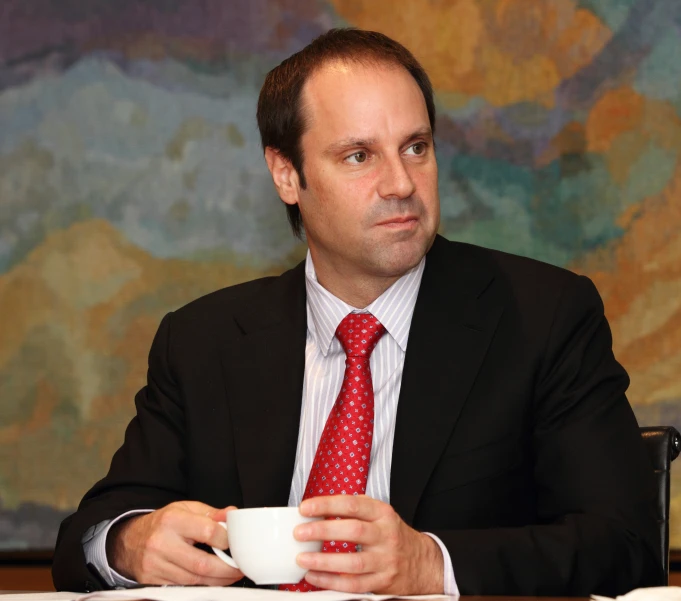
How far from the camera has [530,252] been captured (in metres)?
2.97

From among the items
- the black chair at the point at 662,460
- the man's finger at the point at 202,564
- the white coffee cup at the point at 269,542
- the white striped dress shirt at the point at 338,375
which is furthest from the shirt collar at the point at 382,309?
the white coffee cup at the point at 269,542

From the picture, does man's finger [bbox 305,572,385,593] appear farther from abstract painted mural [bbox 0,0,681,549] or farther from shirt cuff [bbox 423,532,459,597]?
abstract painted mural [bbox 0,0,681,549]

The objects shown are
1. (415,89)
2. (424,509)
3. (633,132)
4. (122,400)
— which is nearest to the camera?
(424,509)

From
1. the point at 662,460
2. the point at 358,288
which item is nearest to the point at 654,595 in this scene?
the point at 662,460

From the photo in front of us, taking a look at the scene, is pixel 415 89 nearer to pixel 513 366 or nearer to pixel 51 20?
pixel 513 366

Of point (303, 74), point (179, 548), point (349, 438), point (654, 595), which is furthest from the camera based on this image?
point (303, 74)

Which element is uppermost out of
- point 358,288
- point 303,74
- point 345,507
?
point 303,74

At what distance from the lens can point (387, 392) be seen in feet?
5.95

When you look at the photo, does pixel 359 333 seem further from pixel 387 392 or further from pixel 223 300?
pixel 223 300

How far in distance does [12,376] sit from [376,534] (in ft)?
7.16

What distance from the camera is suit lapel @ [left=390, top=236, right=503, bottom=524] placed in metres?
1.69

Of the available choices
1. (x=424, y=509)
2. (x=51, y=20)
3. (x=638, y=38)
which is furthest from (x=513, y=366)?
(x=51, y=20)

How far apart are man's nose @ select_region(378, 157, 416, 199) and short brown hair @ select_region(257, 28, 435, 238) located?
0.71 feet

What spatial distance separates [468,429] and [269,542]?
61 cm
